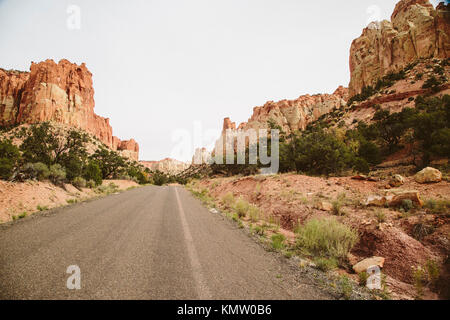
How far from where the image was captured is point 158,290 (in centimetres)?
280

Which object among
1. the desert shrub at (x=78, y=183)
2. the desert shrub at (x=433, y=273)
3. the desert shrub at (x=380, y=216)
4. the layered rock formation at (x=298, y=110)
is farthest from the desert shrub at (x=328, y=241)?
the layered rock formation at (x=298, y=110)

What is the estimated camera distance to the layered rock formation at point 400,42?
41853 millimetres

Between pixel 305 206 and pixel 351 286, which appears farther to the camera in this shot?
pixel 305 206

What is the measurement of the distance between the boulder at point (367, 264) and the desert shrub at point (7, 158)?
16.2 metres

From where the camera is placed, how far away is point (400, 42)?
45719 millimetres

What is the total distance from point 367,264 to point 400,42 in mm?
65594

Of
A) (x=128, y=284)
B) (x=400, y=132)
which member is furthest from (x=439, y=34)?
(x=128, y=284)

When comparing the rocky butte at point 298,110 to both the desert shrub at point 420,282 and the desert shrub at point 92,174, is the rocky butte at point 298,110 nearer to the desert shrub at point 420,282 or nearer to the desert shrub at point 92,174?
the desert shrub at point 92,174

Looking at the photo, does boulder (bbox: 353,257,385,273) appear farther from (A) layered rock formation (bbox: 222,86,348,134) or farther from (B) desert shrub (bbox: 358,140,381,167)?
(A) layered rock formation (bbox: 222,86,348,134)

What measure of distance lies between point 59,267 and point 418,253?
7525 mm

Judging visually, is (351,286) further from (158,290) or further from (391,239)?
(158,290)

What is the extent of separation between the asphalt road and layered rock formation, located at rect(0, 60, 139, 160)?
83314mm

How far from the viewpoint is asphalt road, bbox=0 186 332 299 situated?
9.09 ft

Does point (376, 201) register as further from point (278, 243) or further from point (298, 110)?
point (298, 110)
